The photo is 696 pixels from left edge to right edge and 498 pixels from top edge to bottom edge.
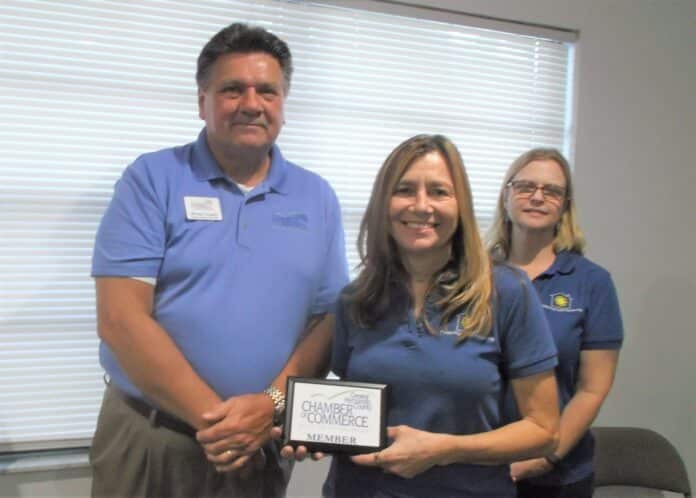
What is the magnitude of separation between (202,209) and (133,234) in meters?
0.18

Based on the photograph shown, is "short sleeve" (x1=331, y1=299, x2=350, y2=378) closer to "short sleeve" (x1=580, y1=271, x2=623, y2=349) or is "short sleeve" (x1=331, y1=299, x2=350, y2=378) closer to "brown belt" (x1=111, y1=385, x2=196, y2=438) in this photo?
"brown belt" (x1=111, y1=385, x2=196, y2=438)

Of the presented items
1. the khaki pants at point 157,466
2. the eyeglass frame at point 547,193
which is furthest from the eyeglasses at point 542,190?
the khaki pants at point 157,466

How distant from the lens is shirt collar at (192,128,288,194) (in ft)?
5.14

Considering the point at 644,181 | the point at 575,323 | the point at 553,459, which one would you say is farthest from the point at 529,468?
the point at 644,181

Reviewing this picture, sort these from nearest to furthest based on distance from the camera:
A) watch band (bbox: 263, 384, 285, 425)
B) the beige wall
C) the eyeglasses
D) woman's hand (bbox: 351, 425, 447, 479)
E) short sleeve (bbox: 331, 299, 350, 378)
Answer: woman's hand (bbox: 351, 425, 447, 479)
short sleeve (bbox: 331, 299, 350, 378)
watch band (bbox: 263, 384, 285, 425)
the eyeglasses
the beige wall

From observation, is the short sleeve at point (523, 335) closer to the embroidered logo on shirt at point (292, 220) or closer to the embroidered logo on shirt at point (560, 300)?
the embroidered logo on shirt at point (560, 300)

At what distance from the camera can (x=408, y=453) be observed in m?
1.18

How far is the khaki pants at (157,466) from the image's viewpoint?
1567 millimetres

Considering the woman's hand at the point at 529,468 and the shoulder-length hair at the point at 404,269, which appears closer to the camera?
the shoulder-length hair at the point at 404,269

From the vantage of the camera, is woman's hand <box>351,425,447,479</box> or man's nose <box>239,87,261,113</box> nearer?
woman's hand <box>351,425,447,479</box>

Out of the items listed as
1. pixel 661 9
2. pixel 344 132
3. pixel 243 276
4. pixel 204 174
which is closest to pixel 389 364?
pixel 243 276

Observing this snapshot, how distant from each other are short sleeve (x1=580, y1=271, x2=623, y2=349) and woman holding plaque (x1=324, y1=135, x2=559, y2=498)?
0.48 meters

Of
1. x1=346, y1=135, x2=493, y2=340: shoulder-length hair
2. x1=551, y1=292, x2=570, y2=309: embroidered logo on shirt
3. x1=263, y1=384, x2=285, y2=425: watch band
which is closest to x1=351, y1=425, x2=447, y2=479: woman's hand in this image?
x1=346, y1=135, x2=493, y2=340: shoulder-length hair

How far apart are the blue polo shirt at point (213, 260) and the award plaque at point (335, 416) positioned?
272 mm
